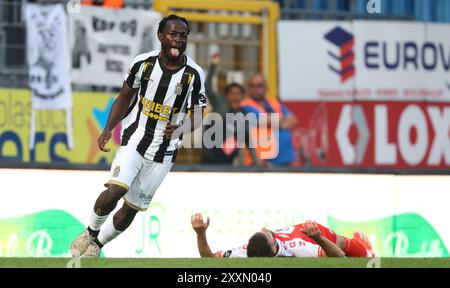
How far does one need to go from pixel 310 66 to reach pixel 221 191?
5.94 meters

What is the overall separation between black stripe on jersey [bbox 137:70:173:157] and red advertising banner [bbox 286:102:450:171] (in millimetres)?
7945

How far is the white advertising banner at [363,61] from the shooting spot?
69.0ft

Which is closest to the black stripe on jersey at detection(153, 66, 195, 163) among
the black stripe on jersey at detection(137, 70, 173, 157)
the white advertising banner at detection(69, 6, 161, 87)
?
the black stripe on jersey at detection(137, 70, 173, 157)

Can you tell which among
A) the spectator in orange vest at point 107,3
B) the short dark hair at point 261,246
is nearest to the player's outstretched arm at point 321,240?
the short dark hair at point 261,246

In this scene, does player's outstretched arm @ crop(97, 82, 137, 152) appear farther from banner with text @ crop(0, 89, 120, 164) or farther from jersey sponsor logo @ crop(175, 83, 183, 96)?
banner with text @ crop(0, 89, 120, 164)

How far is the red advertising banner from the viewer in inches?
814

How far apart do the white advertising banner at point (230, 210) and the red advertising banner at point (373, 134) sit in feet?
12.9

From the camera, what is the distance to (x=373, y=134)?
21.2 meters

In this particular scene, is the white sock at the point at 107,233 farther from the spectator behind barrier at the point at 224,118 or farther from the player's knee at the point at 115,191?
the spectator behind barrier at the point at 224,118

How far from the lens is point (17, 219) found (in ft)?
48.5

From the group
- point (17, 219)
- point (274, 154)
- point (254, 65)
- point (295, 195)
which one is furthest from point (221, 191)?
point (254, 65)

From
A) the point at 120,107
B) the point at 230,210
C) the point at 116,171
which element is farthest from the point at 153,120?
the point at 230,210

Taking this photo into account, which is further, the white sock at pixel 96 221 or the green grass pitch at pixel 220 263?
the white sock at pixel 96 221
